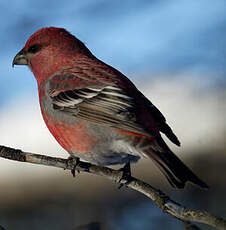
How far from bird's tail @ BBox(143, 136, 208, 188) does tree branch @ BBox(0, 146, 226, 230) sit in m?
0.17

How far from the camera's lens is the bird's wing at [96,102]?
2.40 meters

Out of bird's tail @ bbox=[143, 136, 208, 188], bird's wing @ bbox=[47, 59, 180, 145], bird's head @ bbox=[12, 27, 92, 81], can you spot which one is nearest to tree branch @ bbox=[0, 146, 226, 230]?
bird's tail @ bbox=[143, 136, 208, 188]

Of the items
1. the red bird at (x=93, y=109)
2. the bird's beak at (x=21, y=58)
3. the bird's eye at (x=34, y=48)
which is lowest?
the red bird at (x=93, y=109)

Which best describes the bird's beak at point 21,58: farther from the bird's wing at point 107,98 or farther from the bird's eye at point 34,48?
the bird's wing at point 107,98

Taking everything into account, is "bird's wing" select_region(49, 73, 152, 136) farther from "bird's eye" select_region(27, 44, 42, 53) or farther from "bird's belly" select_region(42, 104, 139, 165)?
"bird's eye" select_region(27, 44, 42, 53)

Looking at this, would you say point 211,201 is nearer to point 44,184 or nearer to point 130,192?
point 130,192

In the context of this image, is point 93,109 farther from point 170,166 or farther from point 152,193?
point 152,193

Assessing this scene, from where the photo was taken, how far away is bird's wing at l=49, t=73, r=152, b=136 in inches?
94.6

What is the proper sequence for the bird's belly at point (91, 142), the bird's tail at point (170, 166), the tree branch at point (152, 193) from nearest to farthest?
the tree branch at point (152, 193) < the bird's tail at point (170, 166) < the bird's belly at point (91, 142)

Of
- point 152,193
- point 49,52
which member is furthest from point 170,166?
point 49,52

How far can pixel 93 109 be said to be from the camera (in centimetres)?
268

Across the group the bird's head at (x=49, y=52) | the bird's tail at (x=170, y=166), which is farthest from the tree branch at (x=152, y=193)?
the bird's head at (x=49, y=52)

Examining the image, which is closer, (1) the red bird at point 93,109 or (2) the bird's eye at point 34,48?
(1) the red bird at point 93,109

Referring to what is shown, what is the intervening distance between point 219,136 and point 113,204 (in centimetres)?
126
